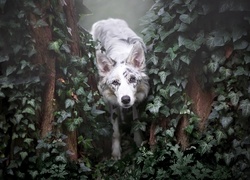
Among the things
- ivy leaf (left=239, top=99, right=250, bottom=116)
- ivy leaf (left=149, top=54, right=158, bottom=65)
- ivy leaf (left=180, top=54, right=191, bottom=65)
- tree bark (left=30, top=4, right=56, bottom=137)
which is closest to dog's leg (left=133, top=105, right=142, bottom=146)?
ivy leaf (left=149, top=54, right=158, bottom=65)

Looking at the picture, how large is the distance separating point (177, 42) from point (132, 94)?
106cm

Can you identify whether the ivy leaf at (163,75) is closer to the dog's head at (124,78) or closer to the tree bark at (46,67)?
the dog's head at (124,78)

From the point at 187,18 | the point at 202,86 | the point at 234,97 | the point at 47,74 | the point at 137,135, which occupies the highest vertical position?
the point at 187,18

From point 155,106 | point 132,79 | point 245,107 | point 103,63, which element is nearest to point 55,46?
point 103,63

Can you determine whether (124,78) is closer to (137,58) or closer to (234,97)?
(137,58)

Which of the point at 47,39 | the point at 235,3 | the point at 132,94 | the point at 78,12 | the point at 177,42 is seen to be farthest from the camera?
the point at 78,12

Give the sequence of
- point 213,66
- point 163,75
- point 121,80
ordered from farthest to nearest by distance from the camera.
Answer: point 121,80 → point 163,75 → point 213,66

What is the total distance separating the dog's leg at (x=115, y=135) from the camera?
20.6 ft

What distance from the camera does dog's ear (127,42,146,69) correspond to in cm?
615

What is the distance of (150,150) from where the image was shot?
579 cm

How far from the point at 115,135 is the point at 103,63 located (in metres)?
1.22

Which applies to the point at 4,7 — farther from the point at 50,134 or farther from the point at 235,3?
the point at 235,3

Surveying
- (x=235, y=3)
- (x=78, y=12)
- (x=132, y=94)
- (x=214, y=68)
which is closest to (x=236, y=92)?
(x=214, y=68)

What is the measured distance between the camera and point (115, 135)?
6.38 metres
